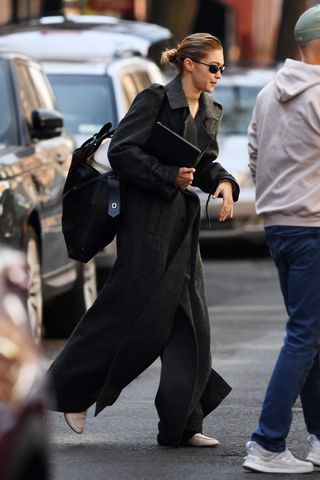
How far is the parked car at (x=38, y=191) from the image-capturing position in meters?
9.89

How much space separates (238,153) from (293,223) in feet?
38.0

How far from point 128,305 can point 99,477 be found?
2.83 feet

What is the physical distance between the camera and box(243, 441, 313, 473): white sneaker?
6.71 metres

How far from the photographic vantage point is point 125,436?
762 centimetres

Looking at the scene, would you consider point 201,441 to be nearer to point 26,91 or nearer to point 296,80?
point 296,80

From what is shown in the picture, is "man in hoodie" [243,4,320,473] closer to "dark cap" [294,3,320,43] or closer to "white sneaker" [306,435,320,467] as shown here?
"dark cap" [294,3,320,43]

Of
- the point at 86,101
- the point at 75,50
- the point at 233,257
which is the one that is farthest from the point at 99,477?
the point at 233,257

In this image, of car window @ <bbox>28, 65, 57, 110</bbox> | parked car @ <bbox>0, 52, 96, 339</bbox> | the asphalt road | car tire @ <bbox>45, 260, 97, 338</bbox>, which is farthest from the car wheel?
car window @ <bbox>28, 65, 57, 110</bbox>

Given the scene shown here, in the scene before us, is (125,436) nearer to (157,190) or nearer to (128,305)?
(128,305)

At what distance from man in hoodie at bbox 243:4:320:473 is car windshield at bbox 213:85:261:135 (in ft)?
40.8

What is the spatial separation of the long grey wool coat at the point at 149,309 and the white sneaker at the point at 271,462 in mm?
523

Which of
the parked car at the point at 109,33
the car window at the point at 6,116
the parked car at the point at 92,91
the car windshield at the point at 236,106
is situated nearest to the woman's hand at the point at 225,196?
the car window at the point at 6,116

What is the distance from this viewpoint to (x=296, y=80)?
674 cm

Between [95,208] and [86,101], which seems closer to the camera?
[95,208]
